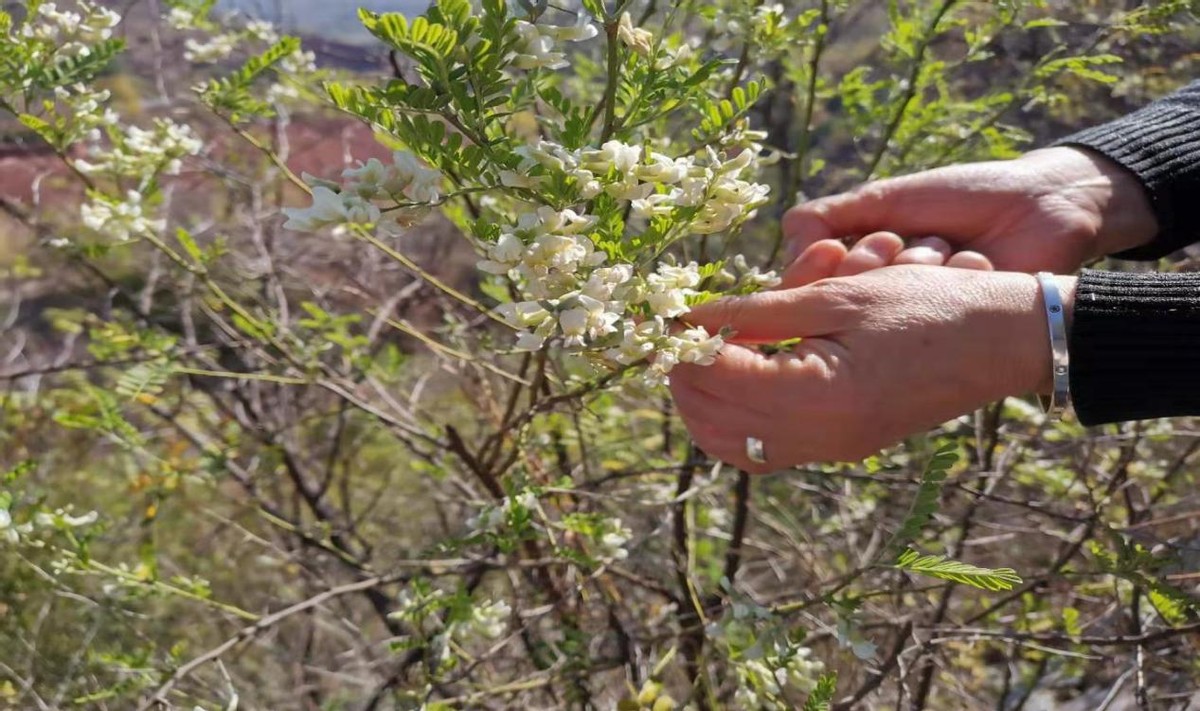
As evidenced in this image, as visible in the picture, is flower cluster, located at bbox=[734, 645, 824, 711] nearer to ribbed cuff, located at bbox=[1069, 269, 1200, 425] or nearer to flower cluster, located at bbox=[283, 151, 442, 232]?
ribbed cuff, located at bbox=[1069, 269, 1200, 425]

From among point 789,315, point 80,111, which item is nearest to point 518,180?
point 789,315

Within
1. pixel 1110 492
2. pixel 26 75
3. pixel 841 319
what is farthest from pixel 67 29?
pixel 1110 492

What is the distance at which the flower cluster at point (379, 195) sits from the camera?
0.84 meters

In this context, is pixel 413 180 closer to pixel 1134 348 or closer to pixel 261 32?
pixel 1134 348

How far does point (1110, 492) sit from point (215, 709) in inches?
60.4

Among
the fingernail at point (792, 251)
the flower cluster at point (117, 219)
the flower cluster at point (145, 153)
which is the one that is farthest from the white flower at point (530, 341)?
the flower cluster at point (145, 153)

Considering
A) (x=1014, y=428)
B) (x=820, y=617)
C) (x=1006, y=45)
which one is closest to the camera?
(x=820, y=617)

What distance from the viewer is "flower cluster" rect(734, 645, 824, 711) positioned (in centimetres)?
135

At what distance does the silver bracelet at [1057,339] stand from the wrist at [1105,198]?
0.51 m

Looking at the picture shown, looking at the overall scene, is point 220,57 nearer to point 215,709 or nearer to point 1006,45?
point 215,709

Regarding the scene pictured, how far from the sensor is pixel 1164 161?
162 cm

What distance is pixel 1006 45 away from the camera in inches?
114

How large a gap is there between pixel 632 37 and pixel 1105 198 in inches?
46.7

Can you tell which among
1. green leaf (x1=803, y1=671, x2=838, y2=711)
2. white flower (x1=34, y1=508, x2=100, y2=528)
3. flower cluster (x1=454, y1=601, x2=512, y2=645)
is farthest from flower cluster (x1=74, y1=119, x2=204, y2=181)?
green leaf (x1=803, y1=671, x2=838, y2=711)
